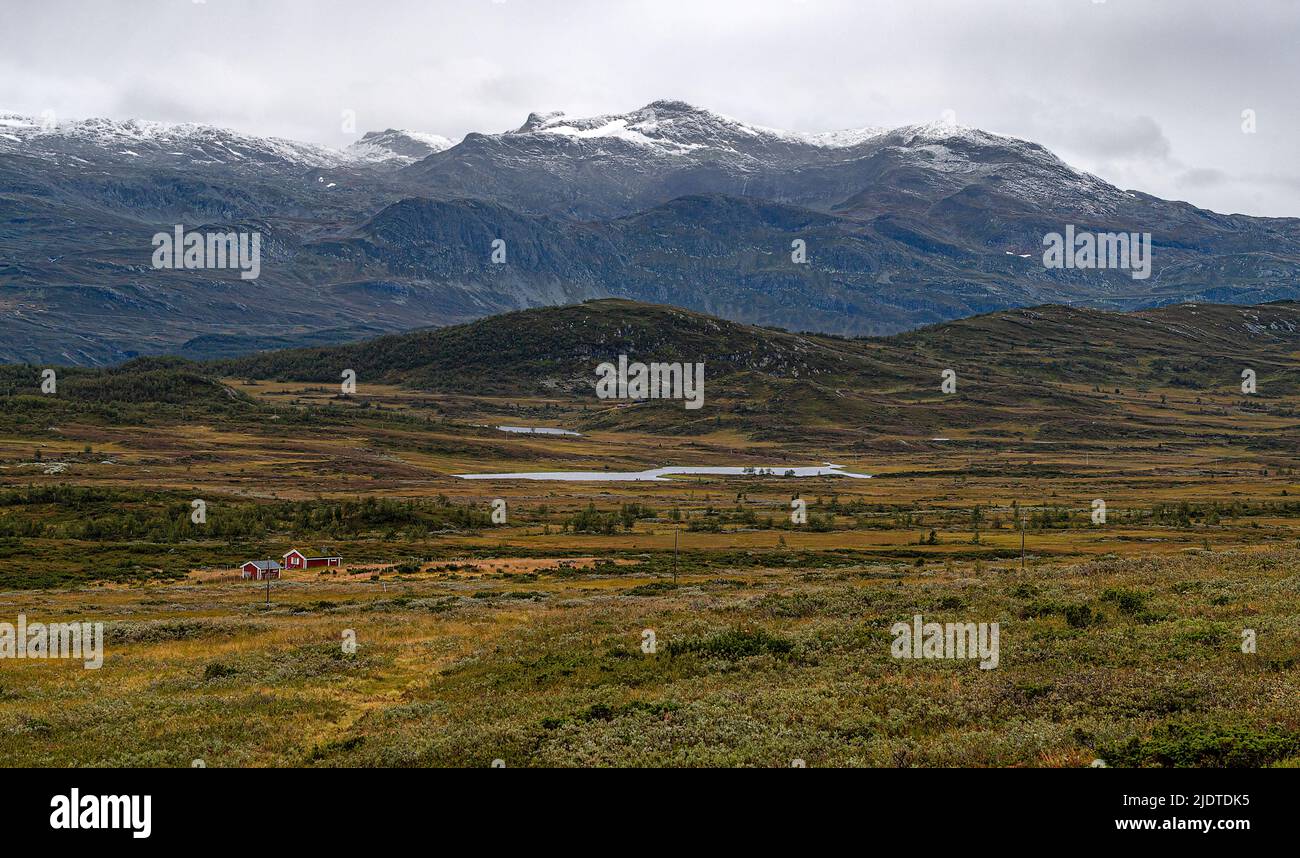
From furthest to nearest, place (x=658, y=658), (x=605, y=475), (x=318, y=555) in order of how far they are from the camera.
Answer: (x=605, y=475), (x=318, y=555), (x=658, y=658)

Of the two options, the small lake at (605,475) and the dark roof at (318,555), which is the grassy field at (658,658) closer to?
the dark roof at (318,555)

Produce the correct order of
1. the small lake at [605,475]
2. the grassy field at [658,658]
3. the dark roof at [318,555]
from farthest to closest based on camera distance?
1. the small lake at [605,475]
2. the dark roof at [318,555]
3. the grassy field at [658,658]

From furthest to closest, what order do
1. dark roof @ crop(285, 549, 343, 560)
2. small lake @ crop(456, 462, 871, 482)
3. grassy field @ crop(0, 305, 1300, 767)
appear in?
small lake @ crop(456, 462, 871, 482)
dark roof @ crop(285, 549, 343, 560)
grassy field @ crop(0, 305, 1300, 767)

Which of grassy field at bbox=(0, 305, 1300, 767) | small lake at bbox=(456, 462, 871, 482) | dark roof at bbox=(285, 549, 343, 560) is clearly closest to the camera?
grassy field at bbox=(0, 305, 1300, 767)

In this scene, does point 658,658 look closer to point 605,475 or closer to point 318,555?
point 318,555

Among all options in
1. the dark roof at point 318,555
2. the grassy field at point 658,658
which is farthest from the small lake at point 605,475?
the grassy field at point 658,658

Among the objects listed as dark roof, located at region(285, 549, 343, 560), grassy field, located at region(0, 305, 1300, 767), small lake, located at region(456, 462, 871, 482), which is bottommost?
dark roof, located at region(285, 549, 343, 560)

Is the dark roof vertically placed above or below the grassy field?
below

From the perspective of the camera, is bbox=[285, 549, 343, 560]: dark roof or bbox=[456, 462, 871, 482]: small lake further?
bbox=[456, 462, 871, 482]: small lake

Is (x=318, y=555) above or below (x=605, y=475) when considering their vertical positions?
below

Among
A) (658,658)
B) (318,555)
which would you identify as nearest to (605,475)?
(318,555)

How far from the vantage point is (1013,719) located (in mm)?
21188

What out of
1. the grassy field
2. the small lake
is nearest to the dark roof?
the grassy field

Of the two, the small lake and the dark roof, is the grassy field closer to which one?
the dark roof
